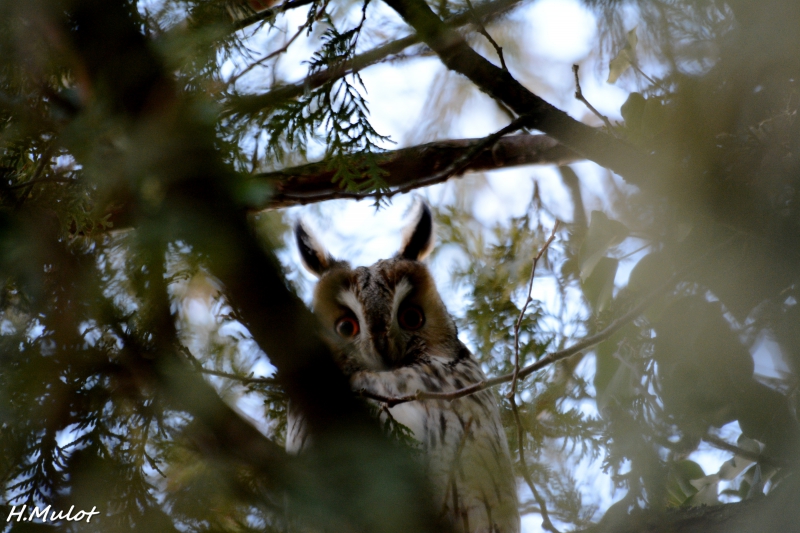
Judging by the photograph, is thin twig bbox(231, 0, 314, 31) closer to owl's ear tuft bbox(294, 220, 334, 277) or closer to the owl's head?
the owl's head

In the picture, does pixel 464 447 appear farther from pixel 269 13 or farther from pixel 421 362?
pixel 269 13

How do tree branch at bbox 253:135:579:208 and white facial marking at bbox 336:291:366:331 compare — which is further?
tree branch at bbox 253:135:579:208

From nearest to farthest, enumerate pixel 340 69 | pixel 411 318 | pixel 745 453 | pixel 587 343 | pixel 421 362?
pixel 587 343 → pixel 745 453 → pixel 340 69 → pixel 421 362 → pixel 411 318

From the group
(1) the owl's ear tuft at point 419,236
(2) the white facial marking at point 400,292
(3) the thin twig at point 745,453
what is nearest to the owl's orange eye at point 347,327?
(2) the white facial marking at point 400,292

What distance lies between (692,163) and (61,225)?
1919mm

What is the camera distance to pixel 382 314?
2699 mm

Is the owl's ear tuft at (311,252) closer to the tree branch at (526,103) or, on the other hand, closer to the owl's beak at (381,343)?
the owl's beak at (381,343)

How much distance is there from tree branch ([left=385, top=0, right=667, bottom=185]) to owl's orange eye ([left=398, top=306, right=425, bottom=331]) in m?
1.25

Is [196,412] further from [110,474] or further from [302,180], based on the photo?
[302,180]

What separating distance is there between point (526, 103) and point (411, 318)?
1.32 m

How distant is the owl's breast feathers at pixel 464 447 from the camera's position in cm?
223
